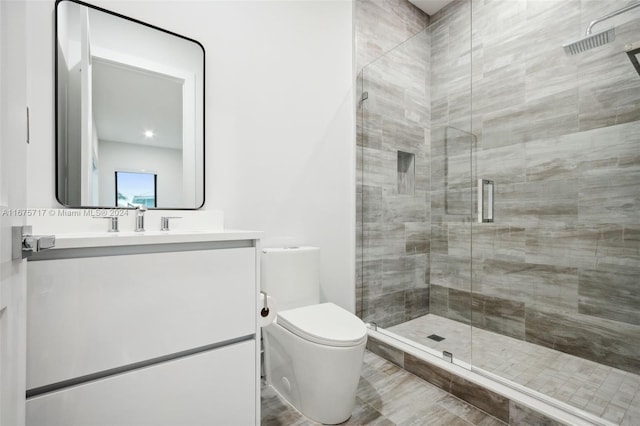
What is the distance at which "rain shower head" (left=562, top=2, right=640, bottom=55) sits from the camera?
5.04 ft

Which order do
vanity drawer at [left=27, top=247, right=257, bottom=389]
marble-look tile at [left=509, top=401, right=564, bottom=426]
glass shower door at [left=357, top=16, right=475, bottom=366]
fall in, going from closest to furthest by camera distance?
vanity drawer at [left=27, top=247, right=257, bottom=389] < marble-look tile at [left=509, top=401, right=564, bottom=426] < glass shower door at [left=357, top=16, right=475, bottom=366]

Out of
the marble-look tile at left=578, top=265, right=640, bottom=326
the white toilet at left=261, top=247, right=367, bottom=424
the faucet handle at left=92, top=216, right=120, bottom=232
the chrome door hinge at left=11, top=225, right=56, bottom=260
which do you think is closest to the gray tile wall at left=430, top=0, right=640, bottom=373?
the marble-look tile at left=578, top=265, right=640, bottom=326

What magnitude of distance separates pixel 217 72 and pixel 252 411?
161cm

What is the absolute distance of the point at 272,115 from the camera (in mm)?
1851

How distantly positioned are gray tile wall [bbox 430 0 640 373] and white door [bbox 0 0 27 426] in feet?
7.28

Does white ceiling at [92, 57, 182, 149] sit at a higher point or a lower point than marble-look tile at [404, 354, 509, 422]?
higher

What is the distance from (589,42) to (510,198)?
96 centimetres

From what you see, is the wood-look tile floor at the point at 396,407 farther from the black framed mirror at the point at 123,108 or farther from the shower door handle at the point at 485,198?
the shower door handle at the point at 485,198

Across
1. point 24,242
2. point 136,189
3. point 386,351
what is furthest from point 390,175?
point 24,242

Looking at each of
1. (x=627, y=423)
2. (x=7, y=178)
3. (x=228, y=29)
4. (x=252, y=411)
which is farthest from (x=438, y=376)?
(x=228, y=29)

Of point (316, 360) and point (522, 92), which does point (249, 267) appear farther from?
point (522, 92)

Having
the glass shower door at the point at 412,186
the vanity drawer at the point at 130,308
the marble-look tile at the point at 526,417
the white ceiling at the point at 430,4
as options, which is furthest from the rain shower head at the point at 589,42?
the vanity drawer at the point at 130,308

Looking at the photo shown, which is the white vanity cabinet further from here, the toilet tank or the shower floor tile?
the shower floor tile

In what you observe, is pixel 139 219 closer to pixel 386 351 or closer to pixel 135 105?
pixel 135 105
